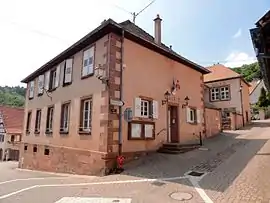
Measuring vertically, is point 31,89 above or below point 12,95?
below

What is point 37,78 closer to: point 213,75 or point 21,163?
point 21,163

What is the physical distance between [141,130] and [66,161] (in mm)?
4205

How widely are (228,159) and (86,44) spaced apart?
28.1 ft

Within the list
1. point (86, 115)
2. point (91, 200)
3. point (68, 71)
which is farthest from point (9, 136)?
point (91, 200)

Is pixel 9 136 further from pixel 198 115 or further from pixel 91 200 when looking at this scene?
pixel 91 200

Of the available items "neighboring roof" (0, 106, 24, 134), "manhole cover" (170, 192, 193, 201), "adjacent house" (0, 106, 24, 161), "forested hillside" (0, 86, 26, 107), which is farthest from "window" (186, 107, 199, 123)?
"forested hillside" (0, 86, 26, 107)

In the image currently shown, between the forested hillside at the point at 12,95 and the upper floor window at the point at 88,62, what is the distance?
234 ft

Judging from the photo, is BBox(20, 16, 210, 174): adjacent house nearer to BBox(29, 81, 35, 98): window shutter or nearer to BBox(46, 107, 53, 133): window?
BBox(46, 107, 53, 133): window

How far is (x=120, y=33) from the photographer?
1140 centimetres

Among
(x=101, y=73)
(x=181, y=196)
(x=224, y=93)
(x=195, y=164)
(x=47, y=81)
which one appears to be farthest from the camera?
(x=224, y=93)

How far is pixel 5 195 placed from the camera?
7.50 metres

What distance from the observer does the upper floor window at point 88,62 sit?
12.2 m

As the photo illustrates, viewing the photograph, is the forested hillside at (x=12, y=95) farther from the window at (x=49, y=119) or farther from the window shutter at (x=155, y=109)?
the window shutter at (x=155, y=109)

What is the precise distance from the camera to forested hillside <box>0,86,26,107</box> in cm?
7944
